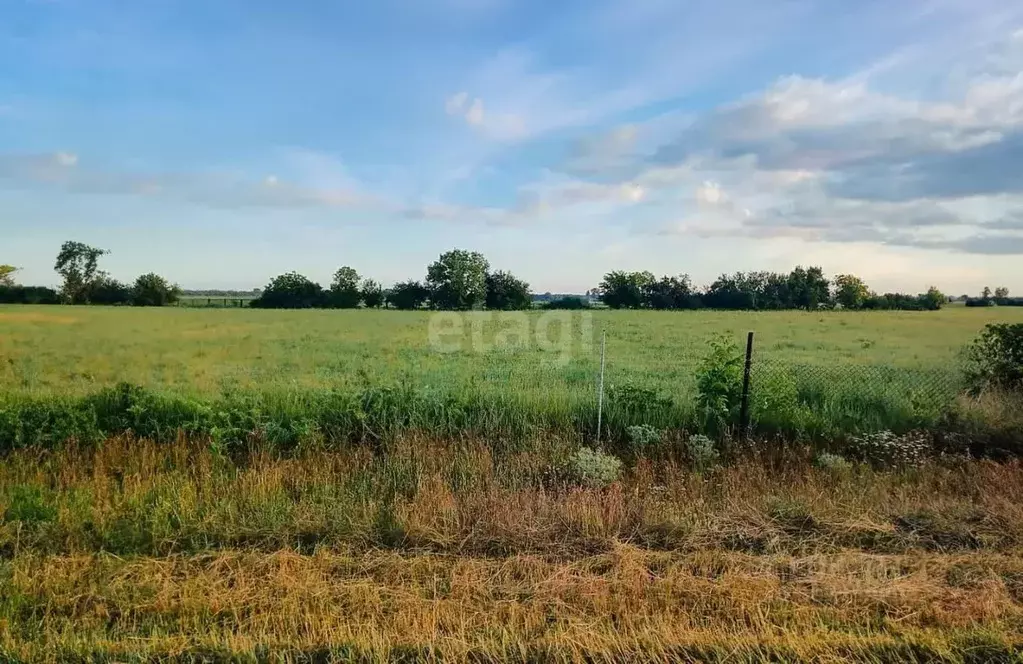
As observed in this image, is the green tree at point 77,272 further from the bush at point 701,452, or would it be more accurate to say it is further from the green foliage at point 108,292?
the bush at point 701,452

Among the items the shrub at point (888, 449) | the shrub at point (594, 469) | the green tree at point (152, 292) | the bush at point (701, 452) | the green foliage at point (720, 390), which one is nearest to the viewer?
the shrub at point (594, 469)

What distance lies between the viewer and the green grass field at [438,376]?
754cm

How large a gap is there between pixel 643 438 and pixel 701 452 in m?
0.66

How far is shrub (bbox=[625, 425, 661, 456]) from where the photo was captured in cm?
682

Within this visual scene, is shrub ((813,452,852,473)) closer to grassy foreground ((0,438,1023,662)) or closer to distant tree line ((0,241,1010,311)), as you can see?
grassy foreground ((0,438,1023,662))

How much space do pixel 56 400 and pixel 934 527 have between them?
10.2m

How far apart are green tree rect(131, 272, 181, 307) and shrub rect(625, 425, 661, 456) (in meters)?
44.2

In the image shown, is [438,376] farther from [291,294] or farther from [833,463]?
[291,294]

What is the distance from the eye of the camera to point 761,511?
502 cm

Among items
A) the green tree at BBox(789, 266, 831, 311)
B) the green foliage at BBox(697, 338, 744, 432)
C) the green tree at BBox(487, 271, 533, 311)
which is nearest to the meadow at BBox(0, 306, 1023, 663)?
the green foliage at BBox(697, 338, 744, 432)

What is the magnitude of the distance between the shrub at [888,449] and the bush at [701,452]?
5.49 ft

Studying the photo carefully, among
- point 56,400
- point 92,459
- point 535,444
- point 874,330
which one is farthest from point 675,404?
point 874,330

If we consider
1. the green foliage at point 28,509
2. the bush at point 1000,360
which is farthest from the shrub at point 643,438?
the bush at point 1000,360

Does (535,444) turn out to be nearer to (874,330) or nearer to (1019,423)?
(1019,423)
